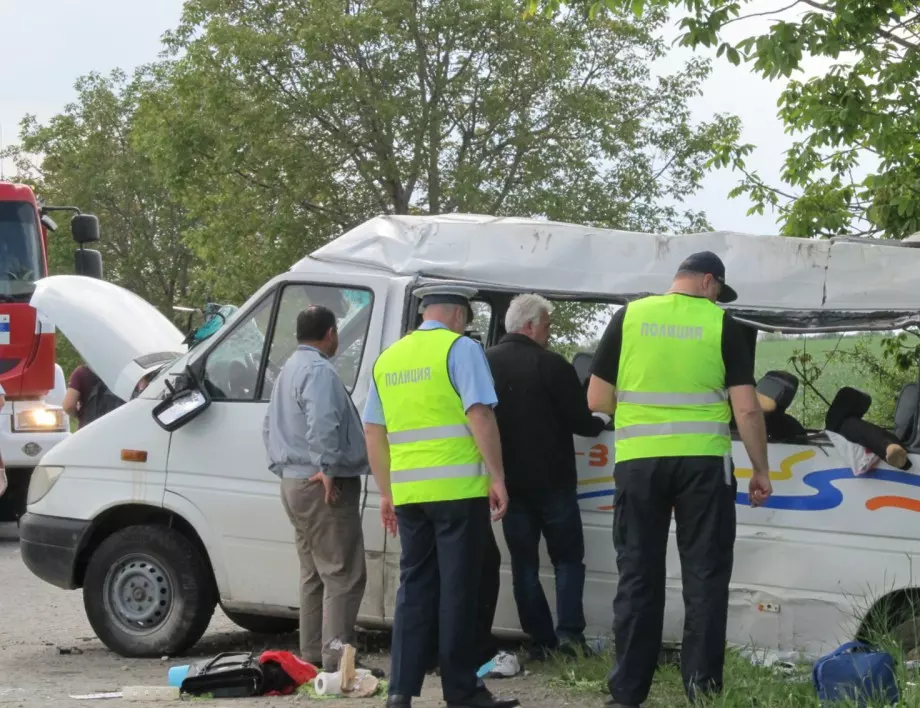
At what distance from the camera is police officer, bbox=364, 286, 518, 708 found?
6.04 meters

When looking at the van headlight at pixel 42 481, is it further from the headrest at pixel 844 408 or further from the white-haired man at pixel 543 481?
the headrest at pixel 844 408

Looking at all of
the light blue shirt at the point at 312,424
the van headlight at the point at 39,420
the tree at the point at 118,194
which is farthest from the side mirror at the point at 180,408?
the tree at the point at 118,194

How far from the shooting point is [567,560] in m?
6.82

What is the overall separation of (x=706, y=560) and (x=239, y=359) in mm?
2940

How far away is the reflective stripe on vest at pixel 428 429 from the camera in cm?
606

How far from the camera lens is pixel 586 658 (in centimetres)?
673

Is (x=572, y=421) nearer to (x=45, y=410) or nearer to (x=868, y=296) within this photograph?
(x=868, y=296)

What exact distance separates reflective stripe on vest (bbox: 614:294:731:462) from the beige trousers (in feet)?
5.52

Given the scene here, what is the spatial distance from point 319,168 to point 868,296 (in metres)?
19.1

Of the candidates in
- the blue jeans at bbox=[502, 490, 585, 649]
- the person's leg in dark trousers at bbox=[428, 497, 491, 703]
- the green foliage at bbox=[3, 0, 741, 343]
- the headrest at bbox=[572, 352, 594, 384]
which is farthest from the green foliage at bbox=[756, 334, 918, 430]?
the green foliage at bbox=[3, 0, 741, 343]

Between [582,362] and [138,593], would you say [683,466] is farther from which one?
[138,593]

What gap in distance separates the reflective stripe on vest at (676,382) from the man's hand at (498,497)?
21.0 inches

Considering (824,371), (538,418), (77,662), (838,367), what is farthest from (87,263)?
(538,418)

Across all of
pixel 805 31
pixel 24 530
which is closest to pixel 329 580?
pixel 24 530
